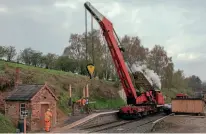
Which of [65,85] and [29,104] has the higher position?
[65,85]

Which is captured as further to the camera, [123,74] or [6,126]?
[123,74]

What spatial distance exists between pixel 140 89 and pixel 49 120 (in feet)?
47.5

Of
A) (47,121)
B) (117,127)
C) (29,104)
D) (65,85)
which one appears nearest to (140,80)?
(65,85)

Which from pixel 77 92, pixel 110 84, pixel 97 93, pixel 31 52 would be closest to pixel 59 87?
pixel 77 92

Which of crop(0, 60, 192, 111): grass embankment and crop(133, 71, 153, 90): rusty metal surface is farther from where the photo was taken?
crop(133, 71, 153, 90): rusty metal surface

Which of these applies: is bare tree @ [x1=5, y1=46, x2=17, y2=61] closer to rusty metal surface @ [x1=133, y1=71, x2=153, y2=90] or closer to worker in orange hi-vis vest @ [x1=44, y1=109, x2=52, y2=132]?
rusty metal surface @ [x1=133, y1=71, x2=153, y2=90]

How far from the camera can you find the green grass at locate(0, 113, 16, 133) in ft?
59.1

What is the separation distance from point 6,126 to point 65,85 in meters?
15.9

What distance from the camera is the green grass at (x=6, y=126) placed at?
18.0 meters

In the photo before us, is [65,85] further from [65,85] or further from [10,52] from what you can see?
[10,52]

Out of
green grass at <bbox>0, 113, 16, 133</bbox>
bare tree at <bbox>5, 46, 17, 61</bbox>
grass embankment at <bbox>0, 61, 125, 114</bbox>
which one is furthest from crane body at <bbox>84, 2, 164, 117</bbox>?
bare tree at <bbox>5, 46, 17, 61</bbox>

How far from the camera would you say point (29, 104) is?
19938mm

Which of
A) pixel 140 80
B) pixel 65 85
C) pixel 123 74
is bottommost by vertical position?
pixel 65 85

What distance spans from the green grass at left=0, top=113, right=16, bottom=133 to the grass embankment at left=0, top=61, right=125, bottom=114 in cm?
790
